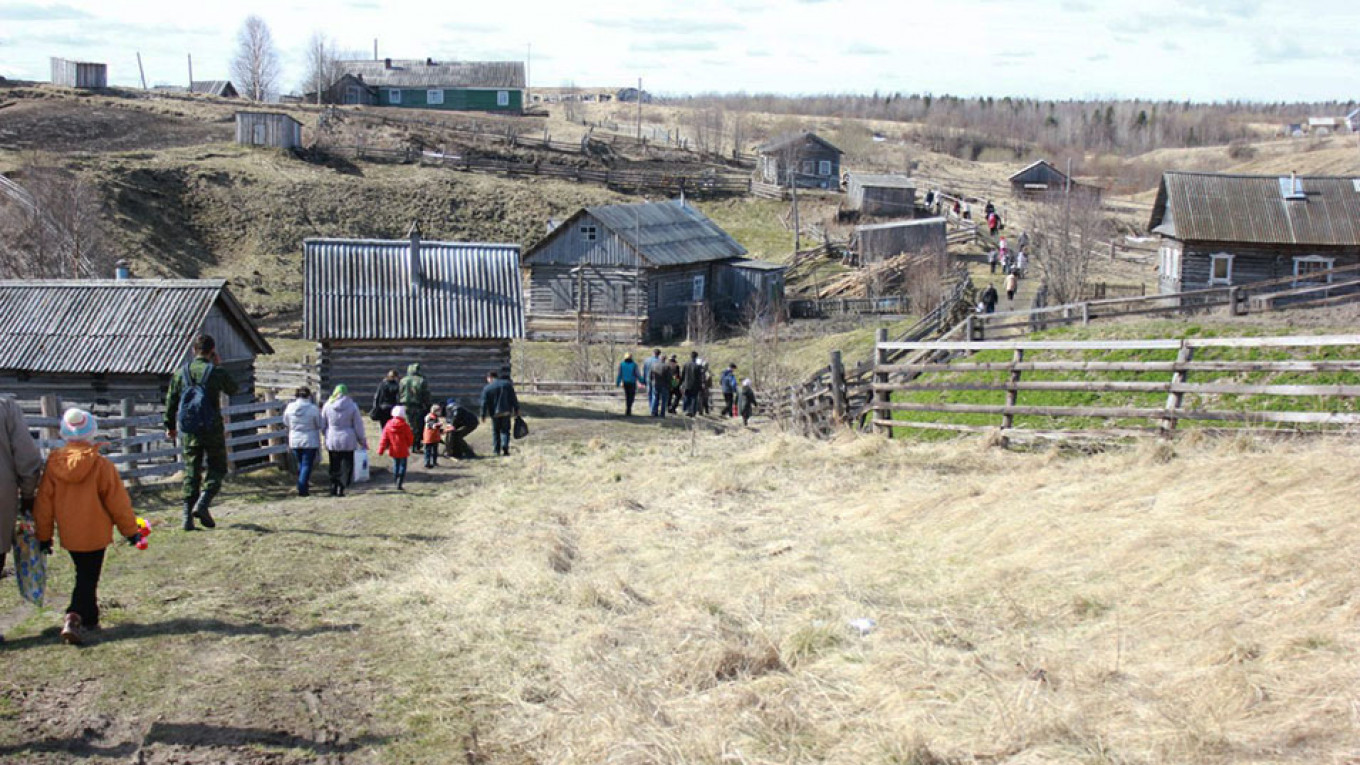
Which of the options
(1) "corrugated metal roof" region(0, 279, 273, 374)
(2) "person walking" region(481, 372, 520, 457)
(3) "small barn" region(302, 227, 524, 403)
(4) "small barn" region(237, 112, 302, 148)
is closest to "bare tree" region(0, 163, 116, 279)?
(3) "small barn" region(302, 227, 524, 403)

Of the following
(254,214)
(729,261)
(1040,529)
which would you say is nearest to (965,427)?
(1040,529)

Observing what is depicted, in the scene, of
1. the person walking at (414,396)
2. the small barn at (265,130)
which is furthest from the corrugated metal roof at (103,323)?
the small barn at (265,130)

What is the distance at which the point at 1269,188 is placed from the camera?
1442 inches

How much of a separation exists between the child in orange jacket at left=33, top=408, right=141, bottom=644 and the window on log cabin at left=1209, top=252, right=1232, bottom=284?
35529 mm

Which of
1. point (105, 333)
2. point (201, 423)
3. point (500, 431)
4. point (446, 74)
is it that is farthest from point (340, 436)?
point (446, 74)

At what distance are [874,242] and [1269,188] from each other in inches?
797

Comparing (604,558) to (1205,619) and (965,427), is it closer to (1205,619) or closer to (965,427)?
(1205,619)

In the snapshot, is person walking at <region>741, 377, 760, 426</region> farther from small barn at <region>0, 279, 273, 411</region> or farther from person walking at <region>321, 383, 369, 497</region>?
person walking at <region>321, 383, 369, 497</region>

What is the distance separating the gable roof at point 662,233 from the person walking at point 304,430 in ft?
105

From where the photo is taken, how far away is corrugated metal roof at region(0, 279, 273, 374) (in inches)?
788

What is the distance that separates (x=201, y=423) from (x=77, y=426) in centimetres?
376

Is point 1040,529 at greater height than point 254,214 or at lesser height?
lesser

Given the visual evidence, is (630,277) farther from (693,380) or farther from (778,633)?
(778,633)

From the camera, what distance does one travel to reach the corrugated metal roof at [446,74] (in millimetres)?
92000
